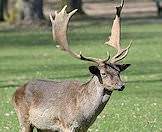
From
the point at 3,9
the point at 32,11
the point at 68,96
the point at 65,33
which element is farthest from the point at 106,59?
the point at 3,9

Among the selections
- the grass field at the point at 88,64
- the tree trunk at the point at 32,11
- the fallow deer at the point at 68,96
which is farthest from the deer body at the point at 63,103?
the tree trunk at the point at 32,11

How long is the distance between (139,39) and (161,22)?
31.7ft

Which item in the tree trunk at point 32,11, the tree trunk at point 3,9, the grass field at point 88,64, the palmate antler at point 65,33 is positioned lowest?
the tree trunk at point 3,9

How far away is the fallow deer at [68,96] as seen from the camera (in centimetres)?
991

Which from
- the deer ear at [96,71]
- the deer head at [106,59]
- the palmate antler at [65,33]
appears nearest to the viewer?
the deer head at [106,59]

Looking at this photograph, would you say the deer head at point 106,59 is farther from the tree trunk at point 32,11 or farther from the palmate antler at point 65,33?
the tree trunk at point 32,11

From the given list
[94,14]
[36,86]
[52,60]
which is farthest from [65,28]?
[94,14]

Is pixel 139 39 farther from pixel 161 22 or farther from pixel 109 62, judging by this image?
pixel 109 62

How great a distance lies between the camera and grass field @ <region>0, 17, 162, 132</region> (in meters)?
14.0

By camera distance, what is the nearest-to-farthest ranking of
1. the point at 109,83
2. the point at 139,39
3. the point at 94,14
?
the point at 109,83
the point at 139,39
the point at 94,14

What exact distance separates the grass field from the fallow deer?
2.40 m

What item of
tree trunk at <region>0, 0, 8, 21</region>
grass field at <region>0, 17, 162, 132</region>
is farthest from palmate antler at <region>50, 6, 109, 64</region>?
tree trunk at <region>0, 0, 8, 21</region>

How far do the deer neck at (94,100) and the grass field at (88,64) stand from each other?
111 inches

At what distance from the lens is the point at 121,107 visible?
610 inches
